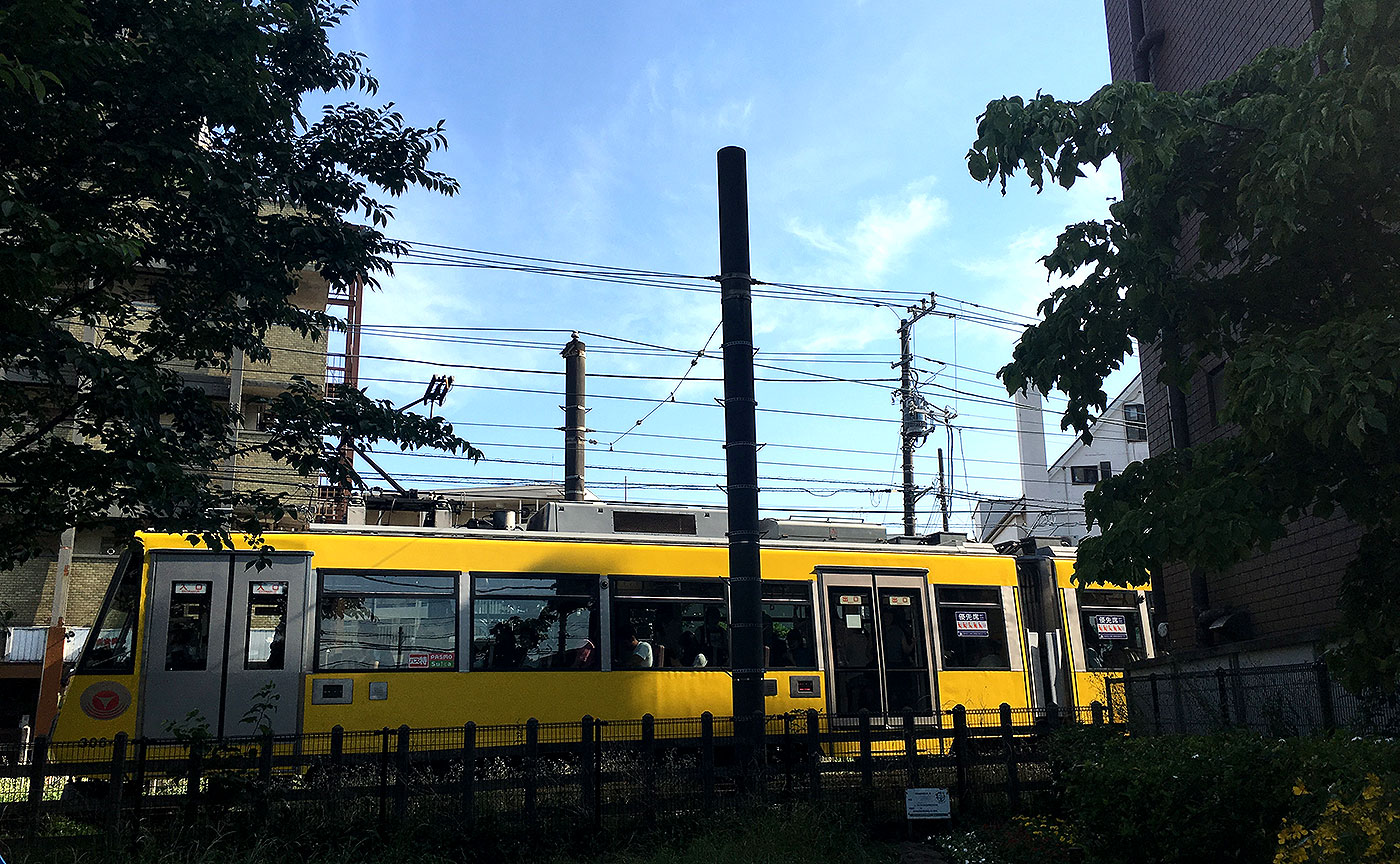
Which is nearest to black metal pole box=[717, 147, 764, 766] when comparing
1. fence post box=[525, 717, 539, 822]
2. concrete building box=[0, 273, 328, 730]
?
fence post box=[525, 717, 539, 822]

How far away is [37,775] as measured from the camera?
390 inches

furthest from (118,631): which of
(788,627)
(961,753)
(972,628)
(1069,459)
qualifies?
(1069,459)

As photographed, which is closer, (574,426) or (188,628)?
(188,628)

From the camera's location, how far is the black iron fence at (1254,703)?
10547 millimetres

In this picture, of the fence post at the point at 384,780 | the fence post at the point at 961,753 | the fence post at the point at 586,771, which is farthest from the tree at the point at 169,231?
the fence post at the point at 961,753

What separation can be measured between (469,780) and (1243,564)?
9.41 meters

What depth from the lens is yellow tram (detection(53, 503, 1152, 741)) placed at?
1442 centimetres

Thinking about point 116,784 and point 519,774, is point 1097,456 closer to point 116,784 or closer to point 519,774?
point 519,774

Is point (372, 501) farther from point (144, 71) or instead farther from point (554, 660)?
point (144, 71)

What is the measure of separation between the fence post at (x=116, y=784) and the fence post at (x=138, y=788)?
4.4 inches

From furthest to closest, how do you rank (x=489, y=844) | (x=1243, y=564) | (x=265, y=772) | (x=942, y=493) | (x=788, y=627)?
(x=942, y=493) < (x=788, y=627) < (x=1243, y=564) < (x=489, y=844) < (x=265, y=772)

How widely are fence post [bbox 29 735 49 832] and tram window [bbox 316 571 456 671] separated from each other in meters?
4.82

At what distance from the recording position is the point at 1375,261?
27.7ft

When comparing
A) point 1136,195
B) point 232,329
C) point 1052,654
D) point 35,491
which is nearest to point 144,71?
point 232,329
